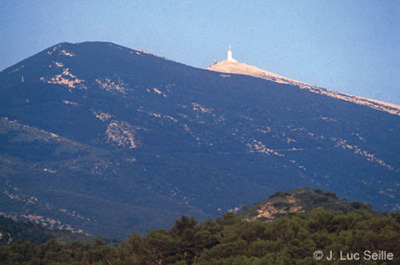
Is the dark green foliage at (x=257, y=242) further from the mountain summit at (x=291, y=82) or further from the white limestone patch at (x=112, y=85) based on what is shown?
the mountain summit at (x=291, y=82)

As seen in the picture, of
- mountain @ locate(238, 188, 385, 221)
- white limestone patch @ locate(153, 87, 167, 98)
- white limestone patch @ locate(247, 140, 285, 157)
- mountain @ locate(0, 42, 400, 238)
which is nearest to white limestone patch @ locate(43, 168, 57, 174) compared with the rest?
mountain @ locate(0, 42, 400, 238)

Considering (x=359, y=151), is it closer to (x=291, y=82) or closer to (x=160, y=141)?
(x=160, y=141)

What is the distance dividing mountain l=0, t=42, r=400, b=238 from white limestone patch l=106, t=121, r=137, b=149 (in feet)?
0.99

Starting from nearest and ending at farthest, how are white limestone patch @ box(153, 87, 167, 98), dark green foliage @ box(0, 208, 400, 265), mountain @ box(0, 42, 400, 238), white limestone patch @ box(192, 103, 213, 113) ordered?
1. dark green foliage @ box(0, 208, 400, 265)
2. mountain @ box(0, 42, 400, 238)
3. white limestone patch @ box(192, 103, 213, 113)
4. white limestone patch @ box(153, 87, 167, 98)

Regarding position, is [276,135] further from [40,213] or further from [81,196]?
[40,213]

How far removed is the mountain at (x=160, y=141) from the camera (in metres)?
98.6

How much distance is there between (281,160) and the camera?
125 m

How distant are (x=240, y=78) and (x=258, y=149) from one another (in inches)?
1756

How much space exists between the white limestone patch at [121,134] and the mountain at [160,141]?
30 cm

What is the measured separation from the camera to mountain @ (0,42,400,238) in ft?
324

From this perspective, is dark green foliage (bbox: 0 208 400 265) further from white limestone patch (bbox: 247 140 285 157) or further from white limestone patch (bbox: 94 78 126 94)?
white limestone patch (bbox: 94 78 126 94)

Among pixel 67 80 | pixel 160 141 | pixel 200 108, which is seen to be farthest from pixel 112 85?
pixel 160 141

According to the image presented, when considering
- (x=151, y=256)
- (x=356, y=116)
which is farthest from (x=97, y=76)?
(x=151, y=256)

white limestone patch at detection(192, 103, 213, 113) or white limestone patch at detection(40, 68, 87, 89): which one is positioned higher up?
white limestone patch at detection(40, 68, 87, 89)
